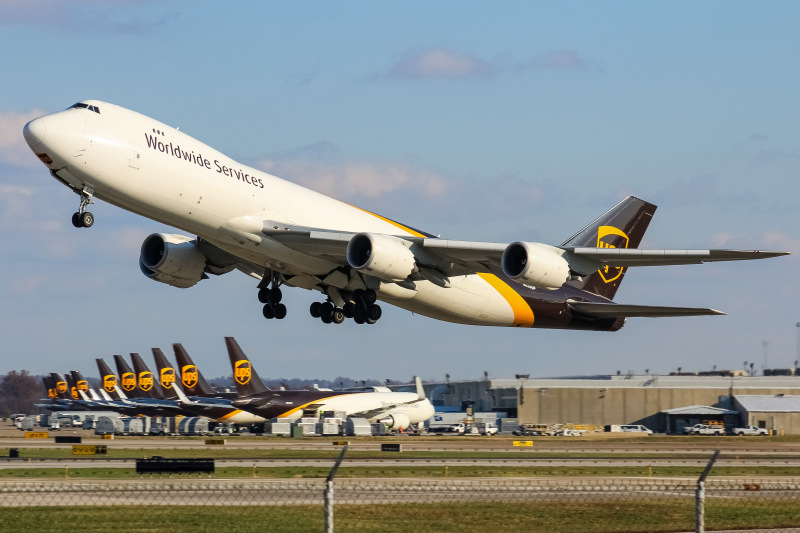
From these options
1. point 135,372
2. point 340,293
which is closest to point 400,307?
point 340,293

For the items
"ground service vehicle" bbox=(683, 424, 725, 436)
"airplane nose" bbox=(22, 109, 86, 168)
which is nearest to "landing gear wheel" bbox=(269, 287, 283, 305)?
"airplane nose" bbox=(22, 109, 86, 168)

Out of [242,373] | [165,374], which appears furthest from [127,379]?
[242,373]

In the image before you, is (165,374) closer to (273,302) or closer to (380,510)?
(273,302)

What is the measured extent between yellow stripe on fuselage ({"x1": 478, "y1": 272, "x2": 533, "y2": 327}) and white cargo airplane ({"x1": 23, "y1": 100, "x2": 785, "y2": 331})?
5 centimetres

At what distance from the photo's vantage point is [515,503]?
2716cm

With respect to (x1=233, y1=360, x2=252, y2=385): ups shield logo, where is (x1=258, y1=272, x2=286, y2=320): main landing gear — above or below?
above

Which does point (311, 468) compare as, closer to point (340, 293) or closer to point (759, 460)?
point (340, 293)

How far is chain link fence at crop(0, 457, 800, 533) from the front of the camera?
72.2 feet

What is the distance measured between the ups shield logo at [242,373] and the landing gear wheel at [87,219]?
1786 inches

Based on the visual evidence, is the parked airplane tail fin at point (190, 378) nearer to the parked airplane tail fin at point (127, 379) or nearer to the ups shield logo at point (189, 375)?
the ups shield logo at point (189, 375)

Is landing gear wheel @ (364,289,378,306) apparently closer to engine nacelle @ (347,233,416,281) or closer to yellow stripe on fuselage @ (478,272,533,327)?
engine nacelle @ (347,233,416,281)

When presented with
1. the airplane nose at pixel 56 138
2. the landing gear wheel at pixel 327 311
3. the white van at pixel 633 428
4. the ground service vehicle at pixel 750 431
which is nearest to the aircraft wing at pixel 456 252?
the landing gear wheel at pixel 327 311

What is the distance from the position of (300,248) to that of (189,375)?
5485cm

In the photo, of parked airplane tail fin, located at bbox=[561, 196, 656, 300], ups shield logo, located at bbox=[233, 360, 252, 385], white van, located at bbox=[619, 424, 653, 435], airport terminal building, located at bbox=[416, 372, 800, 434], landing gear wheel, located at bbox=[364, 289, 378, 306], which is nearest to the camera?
landing gear wheel, located at bbox=[364, 289, 378, 306]
